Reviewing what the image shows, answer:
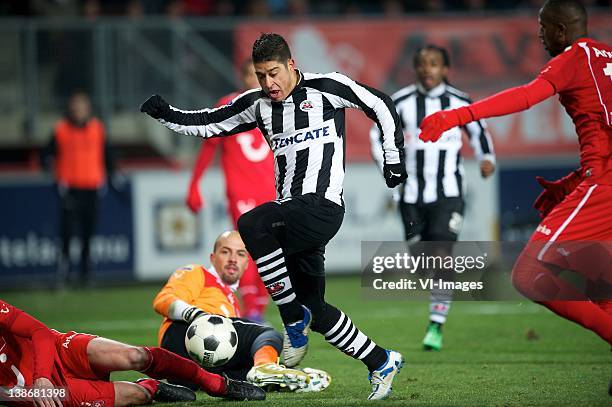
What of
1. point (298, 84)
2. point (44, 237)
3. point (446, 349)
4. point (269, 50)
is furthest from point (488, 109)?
point (44, 237)

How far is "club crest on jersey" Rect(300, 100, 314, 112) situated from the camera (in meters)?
5.88

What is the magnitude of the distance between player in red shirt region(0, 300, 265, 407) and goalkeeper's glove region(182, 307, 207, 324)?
54 centimetres

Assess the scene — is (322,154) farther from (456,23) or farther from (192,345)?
(456,23)

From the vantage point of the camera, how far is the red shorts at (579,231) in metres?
5.49

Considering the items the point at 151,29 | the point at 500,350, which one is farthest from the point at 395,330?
the point at 151,29

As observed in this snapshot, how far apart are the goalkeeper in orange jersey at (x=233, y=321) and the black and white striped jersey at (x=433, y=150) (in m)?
2.17

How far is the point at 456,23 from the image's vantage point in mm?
15070

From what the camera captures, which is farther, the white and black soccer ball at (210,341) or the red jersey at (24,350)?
the white and black soccer ball at (210,341)

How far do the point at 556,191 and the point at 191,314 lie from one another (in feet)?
7.72

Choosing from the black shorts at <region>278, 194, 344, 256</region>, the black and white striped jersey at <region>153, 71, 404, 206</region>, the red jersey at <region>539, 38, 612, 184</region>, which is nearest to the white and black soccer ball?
the black shorts at <region>278, 194, 344, 256</region>

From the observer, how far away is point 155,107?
601 centimetres

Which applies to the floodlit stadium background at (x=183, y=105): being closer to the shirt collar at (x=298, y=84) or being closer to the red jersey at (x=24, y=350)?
the shirt collar at (x=298, y=84)

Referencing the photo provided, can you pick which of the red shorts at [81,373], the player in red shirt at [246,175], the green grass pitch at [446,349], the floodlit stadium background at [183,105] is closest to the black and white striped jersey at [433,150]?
the player in red shirt at [246,175]

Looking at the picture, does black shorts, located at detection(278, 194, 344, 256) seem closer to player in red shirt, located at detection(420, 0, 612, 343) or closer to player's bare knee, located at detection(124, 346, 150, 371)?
player in red shirt, located at detection(420, 0, 612, 343)
